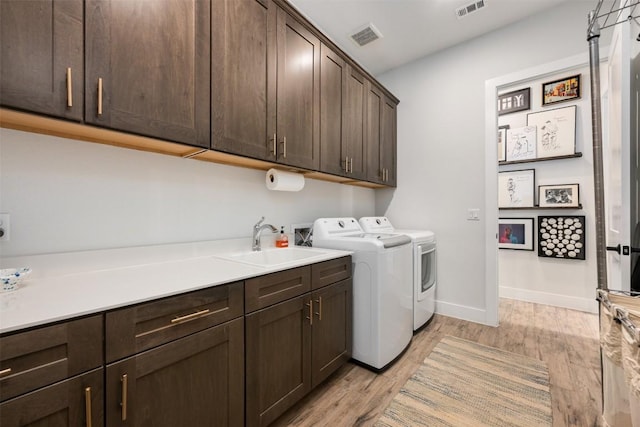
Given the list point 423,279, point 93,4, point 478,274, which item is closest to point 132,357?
point 93,4

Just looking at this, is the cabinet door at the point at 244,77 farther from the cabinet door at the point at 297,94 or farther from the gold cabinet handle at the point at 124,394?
the gold cabinet handle at the point at 124,394

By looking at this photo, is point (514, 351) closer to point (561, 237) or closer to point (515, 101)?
point (561, 237)

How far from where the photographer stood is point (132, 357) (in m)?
0.87

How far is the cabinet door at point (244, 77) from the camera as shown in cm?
139

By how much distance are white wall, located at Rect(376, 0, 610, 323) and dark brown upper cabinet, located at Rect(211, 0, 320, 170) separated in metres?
1.57

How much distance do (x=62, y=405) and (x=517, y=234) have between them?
14.0 feet

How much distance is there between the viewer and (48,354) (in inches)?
28.5

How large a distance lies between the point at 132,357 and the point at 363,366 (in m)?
1.56

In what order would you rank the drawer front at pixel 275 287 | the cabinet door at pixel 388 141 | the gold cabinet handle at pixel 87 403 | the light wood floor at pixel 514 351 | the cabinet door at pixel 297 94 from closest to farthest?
the gold cabinet handle at pixel 87 403
the drawer front at pixel 275 287
the light wood floor at pixel 514 351
the cabinet door at pixel 297 94
the cabinet door at pixel 388 141

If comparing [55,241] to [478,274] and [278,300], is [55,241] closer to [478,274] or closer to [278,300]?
[278,300]

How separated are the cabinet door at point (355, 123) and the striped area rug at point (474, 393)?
65.0 inches

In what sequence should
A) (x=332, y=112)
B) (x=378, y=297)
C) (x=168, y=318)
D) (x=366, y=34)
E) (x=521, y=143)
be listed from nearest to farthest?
(x=168, y=318)
(x=378, y=297)
(x=332, y=112)
(x=366, y=34)
(x=521, y=143)

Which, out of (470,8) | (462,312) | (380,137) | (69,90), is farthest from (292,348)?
(470,8)

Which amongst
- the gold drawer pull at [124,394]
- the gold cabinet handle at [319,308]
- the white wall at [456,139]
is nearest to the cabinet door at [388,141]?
the white wall at [456,139]
